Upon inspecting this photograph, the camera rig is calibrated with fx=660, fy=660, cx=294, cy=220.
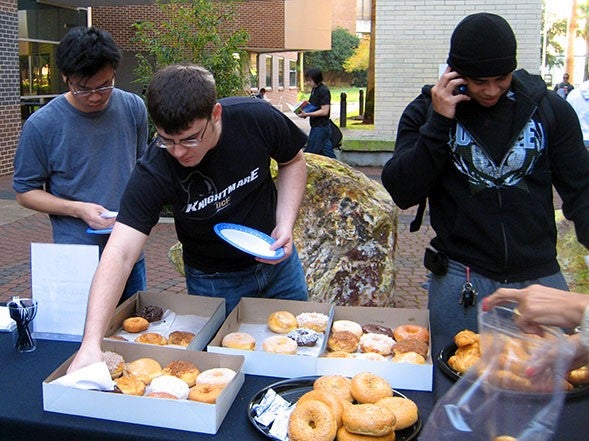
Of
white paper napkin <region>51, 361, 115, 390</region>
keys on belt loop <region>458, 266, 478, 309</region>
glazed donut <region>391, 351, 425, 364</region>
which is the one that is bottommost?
glazed donut <region>391, 351, 425, 364</region>

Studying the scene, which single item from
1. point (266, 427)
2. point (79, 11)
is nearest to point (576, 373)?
point (266, 427)

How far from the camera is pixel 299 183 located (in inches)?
109

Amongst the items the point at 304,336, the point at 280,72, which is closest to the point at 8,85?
the point at 304,336

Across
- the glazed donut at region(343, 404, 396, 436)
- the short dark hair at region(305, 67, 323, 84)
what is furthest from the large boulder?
the short dark hair at region(305, 67, 323, 84)

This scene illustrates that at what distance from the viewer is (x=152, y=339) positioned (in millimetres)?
2305

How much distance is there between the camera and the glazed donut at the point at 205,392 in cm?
188

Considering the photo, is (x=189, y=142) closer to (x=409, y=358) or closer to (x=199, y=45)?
(x=409, y=358)

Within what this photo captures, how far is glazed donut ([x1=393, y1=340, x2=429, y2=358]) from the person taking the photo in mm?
2166

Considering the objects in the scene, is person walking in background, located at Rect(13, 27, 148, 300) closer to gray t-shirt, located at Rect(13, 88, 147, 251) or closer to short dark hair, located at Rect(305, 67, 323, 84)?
gray t-shirt, located at Rect(13, 88, 147, 251)

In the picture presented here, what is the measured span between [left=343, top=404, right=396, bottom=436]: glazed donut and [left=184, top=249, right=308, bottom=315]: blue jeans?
3.21 feet

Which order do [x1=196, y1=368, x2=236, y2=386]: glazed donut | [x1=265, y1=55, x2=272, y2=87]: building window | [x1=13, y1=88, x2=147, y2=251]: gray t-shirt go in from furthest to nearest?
[x1=265, y1=55, x2=272, y2=87]: building window, [x1=13, y1=88, x2=147, y2=251]: gray t-shirt, [x1=196, y1=368, x2=236, y2=386]: glazed donut

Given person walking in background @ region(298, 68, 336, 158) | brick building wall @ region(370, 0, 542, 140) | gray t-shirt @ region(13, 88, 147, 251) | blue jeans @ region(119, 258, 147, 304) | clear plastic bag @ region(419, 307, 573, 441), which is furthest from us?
brick building wall @ region(370, 0, 542, 140)

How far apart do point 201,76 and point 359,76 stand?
60.1 metres

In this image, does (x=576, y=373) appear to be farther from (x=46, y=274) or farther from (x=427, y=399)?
(x=46, y=274)
